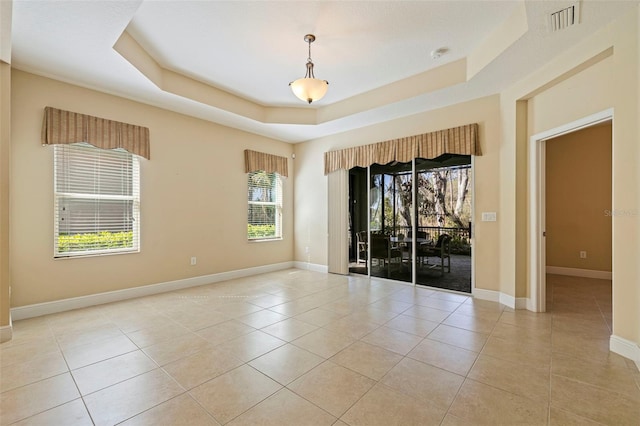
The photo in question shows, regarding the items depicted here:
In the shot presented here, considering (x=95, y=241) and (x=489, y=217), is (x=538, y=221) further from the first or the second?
(x=95, y=241)

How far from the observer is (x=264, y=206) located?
595cm

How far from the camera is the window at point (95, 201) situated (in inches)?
138

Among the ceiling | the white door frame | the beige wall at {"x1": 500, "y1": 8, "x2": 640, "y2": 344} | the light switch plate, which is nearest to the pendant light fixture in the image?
the ceiling

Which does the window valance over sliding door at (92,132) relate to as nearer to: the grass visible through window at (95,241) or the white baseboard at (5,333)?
the grass visible through window at (95,241)

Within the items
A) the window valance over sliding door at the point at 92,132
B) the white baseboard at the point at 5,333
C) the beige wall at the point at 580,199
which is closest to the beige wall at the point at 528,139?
the beige wall at the point at 580,199

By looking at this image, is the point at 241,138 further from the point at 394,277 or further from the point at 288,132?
the point at 394,277

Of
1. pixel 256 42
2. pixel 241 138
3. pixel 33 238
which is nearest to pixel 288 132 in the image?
pixel 241 138

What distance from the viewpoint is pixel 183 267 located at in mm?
4609

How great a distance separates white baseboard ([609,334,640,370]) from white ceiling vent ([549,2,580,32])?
8.98 feet

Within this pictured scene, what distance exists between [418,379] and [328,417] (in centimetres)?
77

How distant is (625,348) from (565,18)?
2830 millimetres

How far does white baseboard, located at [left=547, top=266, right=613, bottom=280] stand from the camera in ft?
16.9

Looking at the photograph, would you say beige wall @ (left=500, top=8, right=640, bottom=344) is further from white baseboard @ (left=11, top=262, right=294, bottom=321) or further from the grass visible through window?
the grass visible through window

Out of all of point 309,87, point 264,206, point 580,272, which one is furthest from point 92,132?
point 580,272
